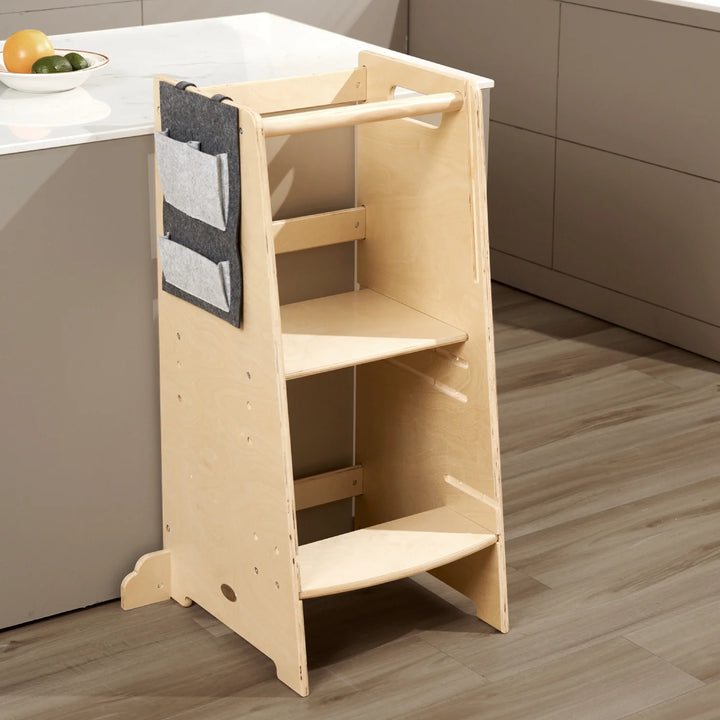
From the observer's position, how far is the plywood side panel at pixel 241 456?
2.12 meters

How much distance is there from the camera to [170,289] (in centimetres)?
236

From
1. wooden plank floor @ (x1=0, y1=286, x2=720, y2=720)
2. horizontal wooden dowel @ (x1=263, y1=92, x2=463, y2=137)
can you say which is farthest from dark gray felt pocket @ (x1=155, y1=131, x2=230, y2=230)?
wooden plank floor @ (x1=0, y1=286, x2=720, y2=720)

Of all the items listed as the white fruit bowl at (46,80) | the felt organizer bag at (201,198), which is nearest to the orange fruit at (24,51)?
the white fruit bowl at (46,80)

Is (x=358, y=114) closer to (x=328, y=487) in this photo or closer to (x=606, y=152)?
(x=328, y=487)

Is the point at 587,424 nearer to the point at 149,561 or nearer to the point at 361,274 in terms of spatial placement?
the point at 361,274

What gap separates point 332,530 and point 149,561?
0.41m

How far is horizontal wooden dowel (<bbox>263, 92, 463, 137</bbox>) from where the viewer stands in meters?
2.09

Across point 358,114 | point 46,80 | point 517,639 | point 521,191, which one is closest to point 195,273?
point 358,114

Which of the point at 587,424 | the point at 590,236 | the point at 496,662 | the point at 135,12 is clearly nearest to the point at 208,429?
the point at 496,662

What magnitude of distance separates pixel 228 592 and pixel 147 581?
202mm

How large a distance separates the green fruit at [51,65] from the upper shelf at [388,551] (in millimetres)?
988

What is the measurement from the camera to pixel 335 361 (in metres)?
2.29

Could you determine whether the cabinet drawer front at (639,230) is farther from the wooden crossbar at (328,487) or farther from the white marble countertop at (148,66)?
the wooden crossbar at (328,487)

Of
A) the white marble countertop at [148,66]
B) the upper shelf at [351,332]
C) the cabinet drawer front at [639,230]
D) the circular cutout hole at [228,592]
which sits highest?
the white marble countertop at [148,66]
